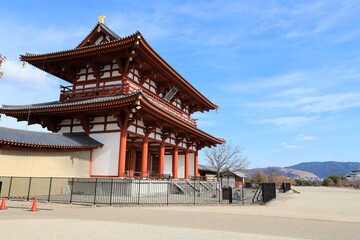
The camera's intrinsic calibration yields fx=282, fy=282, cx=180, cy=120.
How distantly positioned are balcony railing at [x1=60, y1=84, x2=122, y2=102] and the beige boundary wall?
4.56 m

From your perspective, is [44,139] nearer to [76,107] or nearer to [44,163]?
[44,163]

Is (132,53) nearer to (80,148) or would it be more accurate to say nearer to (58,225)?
(80,148)

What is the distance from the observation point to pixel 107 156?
20.1 meters

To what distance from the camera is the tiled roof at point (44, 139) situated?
52.9 feet

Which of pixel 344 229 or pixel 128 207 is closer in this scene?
pixel 344 229

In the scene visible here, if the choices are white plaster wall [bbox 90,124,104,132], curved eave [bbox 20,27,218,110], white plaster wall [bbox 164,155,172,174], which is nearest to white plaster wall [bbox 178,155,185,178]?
white plaster wall [bbox 164,155,172,174]

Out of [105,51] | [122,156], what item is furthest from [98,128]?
[105,51]

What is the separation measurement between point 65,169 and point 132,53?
921 centimetres

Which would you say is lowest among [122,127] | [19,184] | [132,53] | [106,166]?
[19,184]

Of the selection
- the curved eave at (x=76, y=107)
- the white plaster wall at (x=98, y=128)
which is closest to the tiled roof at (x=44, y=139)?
the white plaster wall at (x=98, y=128)

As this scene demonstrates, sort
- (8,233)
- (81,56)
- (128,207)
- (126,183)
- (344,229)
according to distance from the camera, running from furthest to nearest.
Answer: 1. (81,56)
2. (126,183)
3. (128,207)
4. (344,229)
5. (8,233)

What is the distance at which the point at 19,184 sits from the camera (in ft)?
53.5

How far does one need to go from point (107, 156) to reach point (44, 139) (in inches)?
169

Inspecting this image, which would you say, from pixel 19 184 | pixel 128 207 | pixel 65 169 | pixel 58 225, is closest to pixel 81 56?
pixel 65 169
